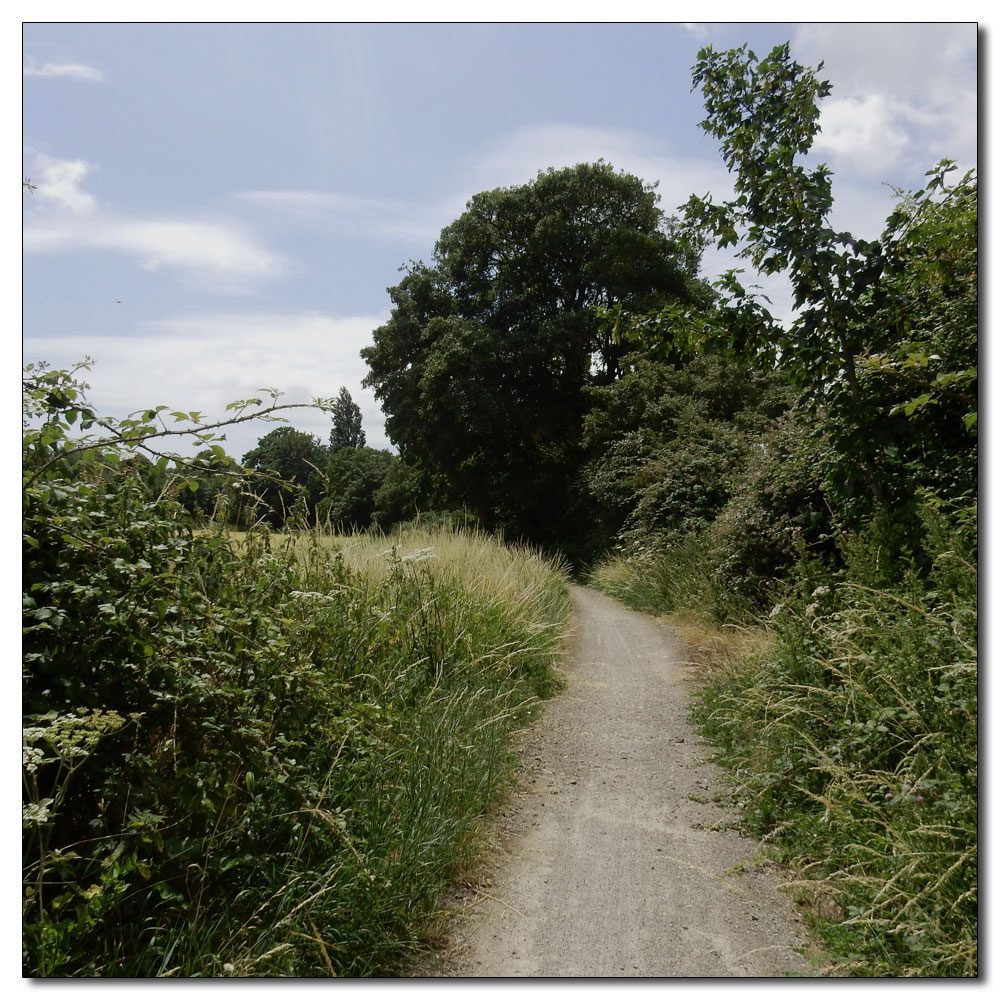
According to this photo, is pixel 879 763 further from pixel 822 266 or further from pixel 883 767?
pixel 822 266

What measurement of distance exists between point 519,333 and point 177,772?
55.3 feet

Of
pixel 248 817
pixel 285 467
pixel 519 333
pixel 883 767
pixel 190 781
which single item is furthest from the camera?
pixel 519 333

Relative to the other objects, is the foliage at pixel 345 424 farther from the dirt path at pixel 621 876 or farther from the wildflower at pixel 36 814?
the dirt path at pixel 621 876

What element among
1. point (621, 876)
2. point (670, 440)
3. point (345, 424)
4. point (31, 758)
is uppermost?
point (670, 440)

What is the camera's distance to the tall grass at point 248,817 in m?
2.19

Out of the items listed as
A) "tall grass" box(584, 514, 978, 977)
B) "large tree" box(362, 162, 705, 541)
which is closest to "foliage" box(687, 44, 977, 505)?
"tall grass" box(584, 514, 978, 977)

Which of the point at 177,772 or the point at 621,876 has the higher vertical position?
the point at 177,772

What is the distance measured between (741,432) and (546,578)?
5.42 metres

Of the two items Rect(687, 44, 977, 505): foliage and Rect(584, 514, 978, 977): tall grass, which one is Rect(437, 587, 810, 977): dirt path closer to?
Rect(584, 514, 978, 977): tall grass

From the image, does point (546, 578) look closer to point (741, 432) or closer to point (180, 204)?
point (741, 432)

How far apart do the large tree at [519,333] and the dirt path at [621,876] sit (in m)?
10.7

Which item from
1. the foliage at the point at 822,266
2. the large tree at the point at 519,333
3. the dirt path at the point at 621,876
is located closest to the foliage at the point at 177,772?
the dirt path at the point at 621,876

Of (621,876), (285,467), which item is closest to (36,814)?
(285,467)

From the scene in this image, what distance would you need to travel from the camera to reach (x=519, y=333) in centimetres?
1842
